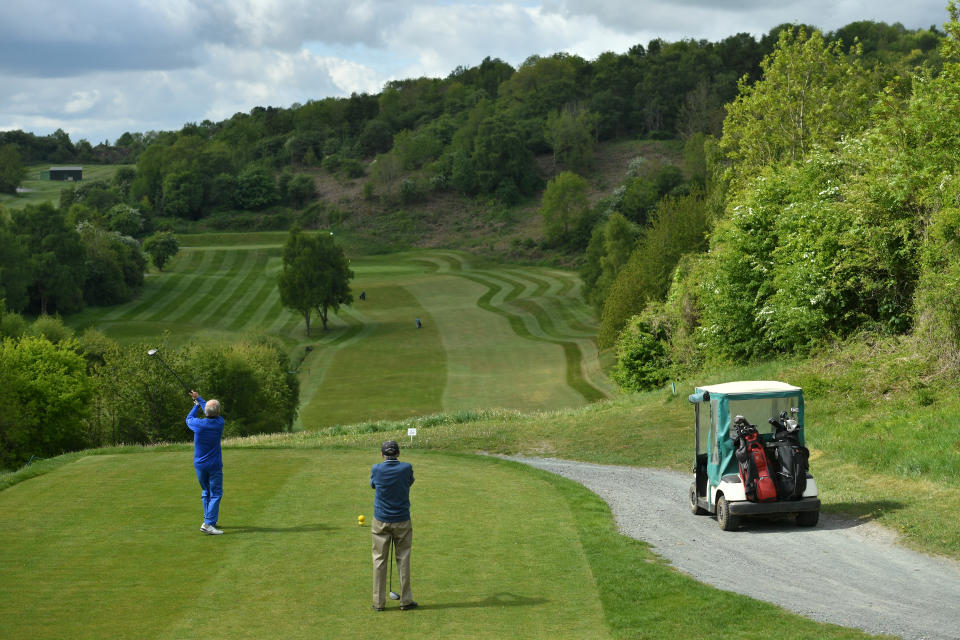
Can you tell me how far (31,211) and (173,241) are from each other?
21102 millimetres

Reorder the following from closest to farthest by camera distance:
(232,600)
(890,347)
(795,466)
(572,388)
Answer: (232,600)
(795,466)
(890,347)
(572,388)

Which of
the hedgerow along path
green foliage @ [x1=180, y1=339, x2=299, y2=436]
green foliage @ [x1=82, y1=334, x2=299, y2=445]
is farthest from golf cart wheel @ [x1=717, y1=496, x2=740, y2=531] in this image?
the hedgerow along path

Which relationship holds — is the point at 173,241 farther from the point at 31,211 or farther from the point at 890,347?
the point at 890,347

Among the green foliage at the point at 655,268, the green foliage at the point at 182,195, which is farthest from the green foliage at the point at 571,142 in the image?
the green foliage at the point at 655,268

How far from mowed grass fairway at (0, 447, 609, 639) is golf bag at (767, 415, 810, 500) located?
405 centimetres

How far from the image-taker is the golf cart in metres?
17.0

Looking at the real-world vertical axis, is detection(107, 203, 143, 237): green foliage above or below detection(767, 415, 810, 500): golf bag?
above

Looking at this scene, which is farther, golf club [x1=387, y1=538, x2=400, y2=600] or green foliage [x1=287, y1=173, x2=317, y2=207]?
green foliage [x1=287, y1=173, x2=317, y2=207]

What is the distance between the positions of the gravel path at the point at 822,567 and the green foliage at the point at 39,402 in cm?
4290

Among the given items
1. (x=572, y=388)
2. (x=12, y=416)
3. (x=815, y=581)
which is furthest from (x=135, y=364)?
(x=815, y=581)

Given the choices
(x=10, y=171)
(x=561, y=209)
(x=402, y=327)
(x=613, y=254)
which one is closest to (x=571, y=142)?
(x=561, y=209)

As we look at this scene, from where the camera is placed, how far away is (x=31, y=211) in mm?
112250

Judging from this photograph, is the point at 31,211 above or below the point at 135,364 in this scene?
above

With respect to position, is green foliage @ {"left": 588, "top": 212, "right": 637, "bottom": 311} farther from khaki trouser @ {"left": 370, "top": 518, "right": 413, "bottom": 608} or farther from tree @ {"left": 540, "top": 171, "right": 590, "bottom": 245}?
khaki trouser @ {"left": 370, "top": 518, "right": 413, "bottom": 608}
